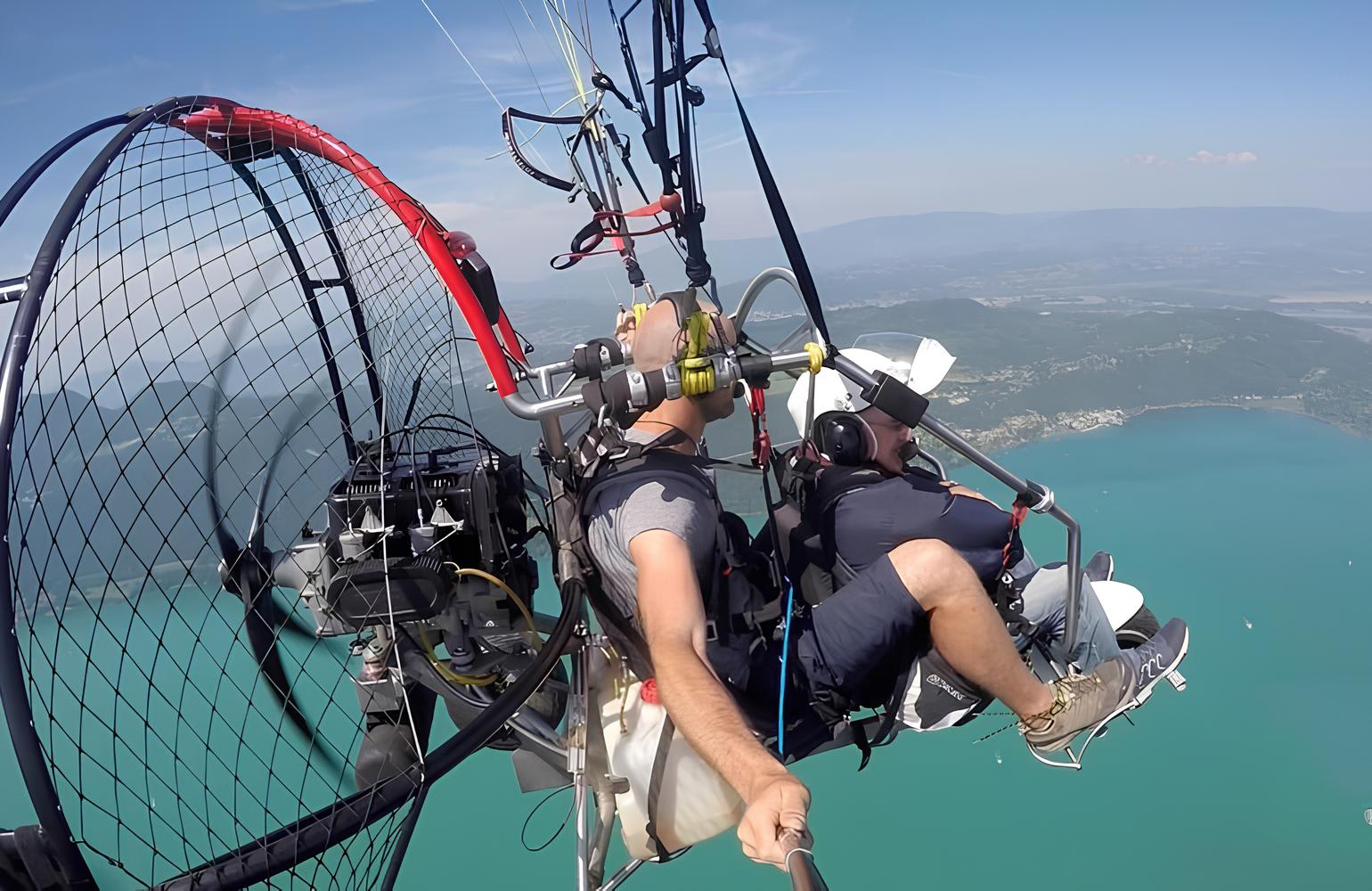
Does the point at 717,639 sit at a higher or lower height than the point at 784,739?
higher

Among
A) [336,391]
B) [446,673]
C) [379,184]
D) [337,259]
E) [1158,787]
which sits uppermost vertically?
[379,184]

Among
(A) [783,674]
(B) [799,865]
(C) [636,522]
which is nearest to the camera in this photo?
(B) [799,865]

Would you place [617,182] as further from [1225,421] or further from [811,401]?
[1225,421]

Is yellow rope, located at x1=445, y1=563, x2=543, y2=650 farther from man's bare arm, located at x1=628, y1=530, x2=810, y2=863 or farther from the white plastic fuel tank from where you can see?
man's bare arm, located at x1=628, y1=530, x2=810, y2=863

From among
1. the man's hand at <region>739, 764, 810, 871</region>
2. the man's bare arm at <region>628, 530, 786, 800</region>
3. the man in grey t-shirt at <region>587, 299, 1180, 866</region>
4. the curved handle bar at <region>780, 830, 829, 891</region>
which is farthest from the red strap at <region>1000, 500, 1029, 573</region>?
the curved handle bar at <region>780, 830, 829, 891</region>

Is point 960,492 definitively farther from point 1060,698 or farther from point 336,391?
point 336,391

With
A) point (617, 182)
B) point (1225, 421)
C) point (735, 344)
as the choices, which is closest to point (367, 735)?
point (735, 344)

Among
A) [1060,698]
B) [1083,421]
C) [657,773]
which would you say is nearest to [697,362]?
[657,773]
